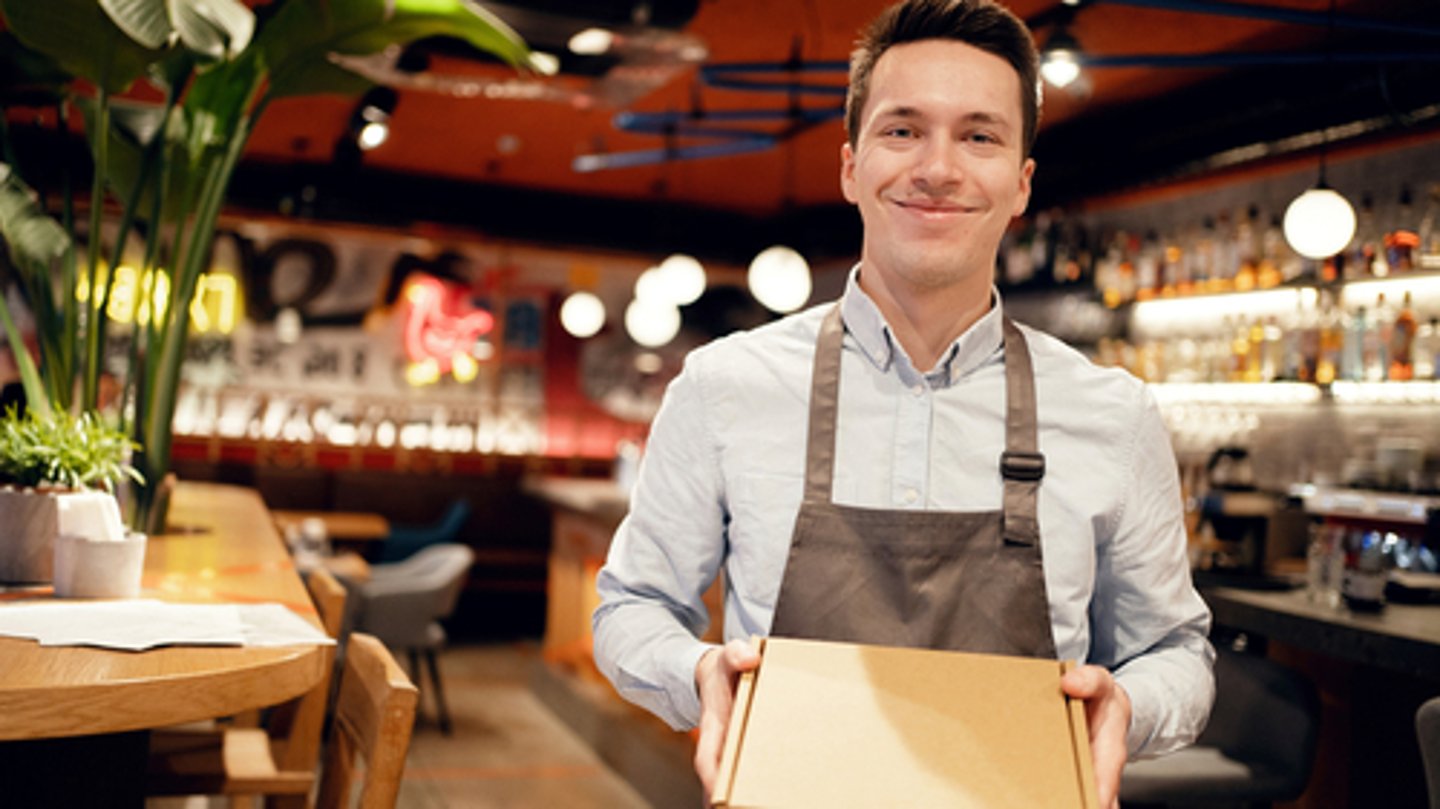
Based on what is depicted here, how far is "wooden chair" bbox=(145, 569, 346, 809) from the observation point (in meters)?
2.29

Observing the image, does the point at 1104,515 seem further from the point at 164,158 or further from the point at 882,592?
the point at 164,158

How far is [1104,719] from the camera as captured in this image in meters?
1.12

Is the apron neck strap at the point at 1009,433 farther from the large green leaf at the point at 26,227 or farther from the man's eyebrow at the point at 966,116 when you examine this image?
the large green leaf at the point at 26,227

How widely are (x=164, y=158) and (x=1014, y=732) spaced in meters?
2.59

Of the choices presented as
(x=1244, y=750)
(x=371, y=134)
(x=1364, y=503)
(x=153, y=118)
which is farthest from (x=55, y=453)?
(x=1364, y=503)

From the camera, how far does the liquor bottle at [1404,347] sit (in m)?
5.51

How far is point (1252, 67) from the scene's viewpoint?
5672mm

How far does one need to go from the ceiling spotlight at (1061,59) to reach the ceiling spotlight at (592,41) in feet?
4.77

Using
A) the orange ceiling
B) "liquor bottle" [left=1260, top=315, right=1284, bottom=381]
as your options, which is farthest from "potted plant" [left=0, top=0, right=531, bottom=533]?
"liquor bottle" [left=1260, top=315, right=1284, bottom=381]

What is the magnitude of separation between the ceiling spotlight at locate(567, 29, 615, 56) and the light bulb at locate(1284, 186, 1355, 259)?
254 cm

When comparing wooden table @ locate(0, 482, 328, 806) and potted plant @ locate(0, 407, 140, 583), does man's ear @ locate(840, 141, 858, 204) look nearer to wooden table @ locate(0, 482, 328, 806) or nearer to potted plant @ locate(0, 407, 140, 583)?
wooden table @ locate(0, 482, 328, 806)

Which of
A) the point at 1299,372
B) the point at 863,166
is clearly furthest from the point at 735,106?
the point at 863,166

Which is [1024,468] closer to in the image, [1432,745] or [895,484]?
[895,484]

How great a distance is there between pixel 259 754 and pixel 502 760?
3422 mm
